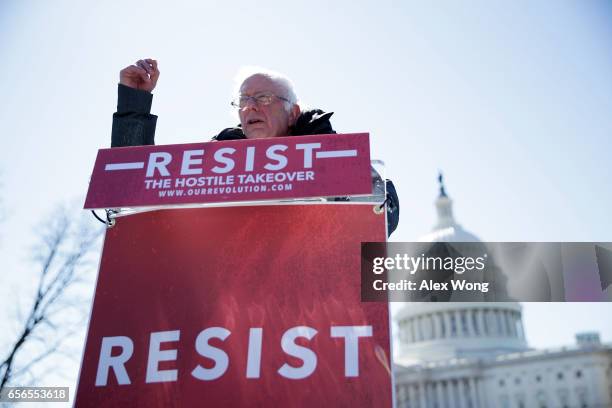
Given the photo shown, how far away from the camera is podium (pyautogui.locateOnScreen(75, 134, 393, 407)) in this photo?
5.53 ft

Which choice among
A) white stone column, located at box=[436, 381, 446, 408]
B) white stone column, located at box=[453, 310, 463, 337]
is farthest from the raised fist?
white stone column, located at box=[453, 310, 463, 337]

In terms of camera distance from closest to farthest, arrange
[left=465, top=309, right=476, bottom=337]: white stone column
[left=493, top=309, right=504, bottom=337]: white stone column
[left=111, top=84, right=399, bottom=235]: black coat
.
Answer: [left=111, top=84, right=399, bottom=235]: black coat, [left=465, top=309, right=476, bottom=337]: white stone column, [left=493, top=309, right=504, bottom=337]: white stone column

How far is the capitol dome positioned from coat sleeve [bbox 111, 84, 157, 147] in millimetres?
56593

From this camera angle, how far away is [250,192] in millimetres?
1866

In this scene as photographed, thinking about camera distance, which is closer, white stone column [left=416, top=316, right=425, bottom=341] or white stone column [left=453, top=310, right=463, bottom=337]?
white stone column [left=453, top=310, right=463, bottom=337]

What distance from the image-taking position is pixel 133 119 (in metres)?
2.35

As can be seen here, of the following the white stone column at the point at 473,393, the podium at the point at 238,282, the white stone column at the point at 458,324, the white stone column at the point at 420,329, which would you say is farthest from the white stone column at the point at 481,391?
the podium at the point at 238,282

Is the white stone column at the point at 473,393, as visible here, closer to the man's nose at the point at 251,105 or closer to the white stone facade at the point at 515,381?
the white stone facade at the point at 515,381

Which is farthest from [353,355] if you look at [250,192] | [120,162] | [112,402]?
[120,162]

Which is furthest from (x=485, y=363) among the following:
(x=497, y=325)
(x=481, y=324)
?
(x=497, y=325)

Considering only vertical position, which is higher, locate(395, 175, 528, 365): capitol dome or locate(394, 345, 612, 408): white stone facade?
locate(395, 175, 528, 365): capitol dome

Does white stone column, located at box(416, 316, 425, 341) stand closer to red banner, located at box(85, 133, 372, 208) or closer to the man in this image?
the man

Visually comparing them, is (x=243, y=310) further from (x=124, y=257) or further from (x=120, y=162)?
(x=120, y=162)

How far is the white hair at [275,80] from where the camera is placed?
2502 mm
